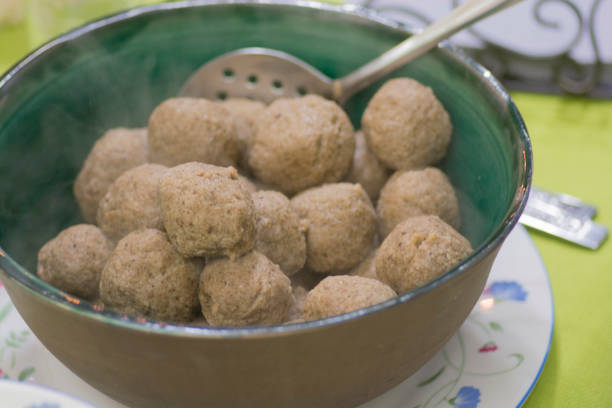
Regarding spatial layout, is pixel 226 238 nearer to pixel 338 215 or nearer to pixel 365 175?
pixel 338 215

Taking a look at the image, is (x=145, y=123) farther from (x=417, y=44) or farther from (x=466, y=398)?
(x=466, y=398)

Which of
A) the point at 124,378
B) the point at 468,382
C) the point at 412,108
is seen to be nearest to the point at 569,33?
the point at 412,108

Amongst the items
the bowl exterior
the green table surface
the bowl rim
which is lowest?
the green table surface

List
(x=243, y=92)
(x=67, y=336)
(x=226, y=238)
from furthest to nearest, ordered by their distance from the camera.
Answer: (x=243, y=92)
(x=226, y=238)
(x=67, y=336)

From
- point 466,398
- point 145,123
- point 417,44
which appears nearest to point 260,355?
point 466,398

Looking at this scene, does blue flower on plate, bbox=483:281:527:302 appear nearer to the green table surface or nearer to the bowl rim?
the green table surface

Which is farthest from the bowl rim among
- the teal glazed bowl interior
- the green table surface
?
the green table surface
